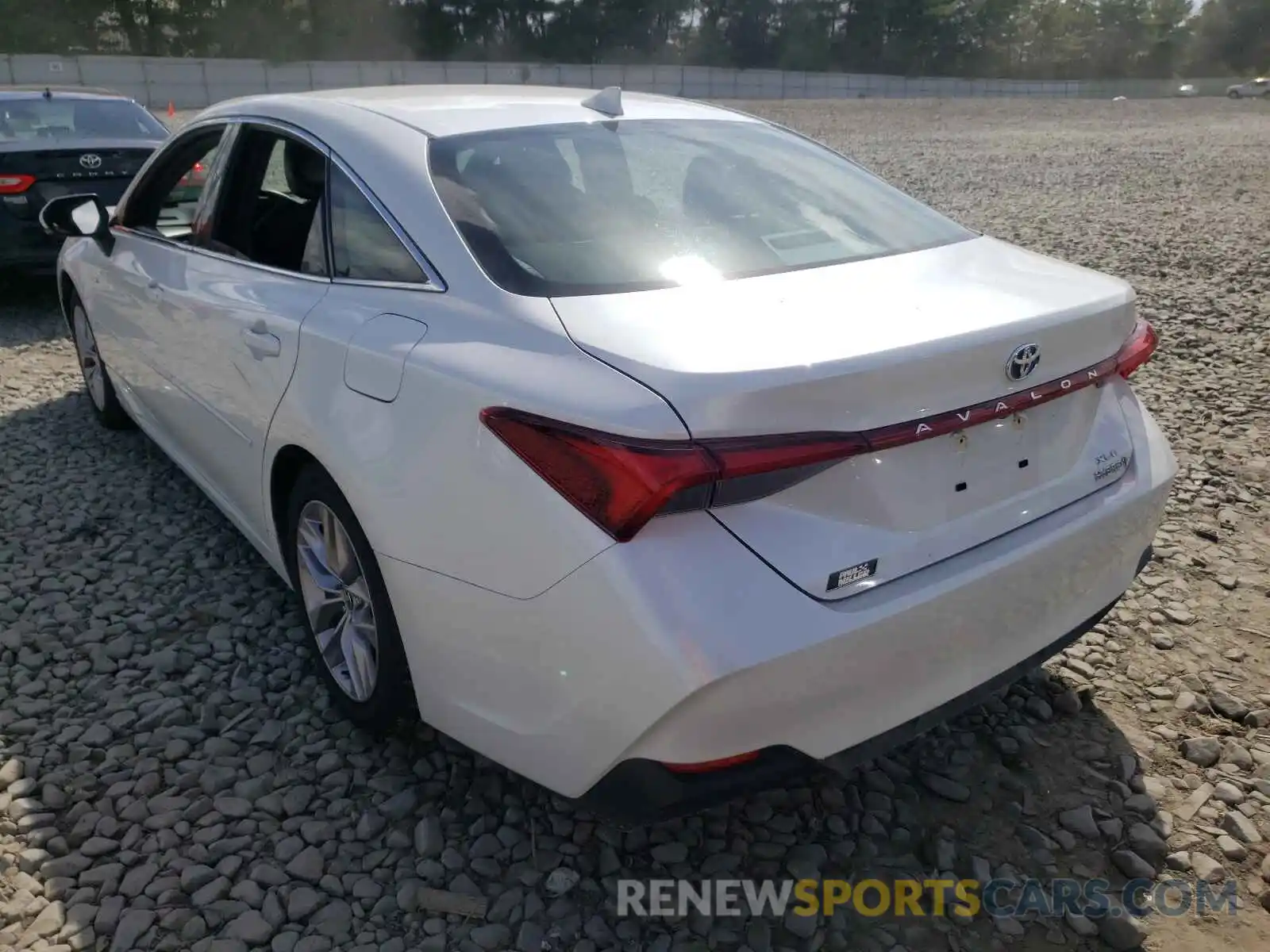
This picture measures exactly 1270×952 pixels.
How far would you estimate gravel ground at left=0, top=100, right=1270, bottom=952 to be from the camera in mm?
2182

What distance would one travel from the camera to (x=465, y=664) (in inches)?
84.0

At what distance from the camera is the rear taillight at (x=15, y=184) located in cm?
668

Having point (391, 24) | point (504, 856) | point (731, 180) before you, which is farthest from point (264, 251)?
point (391, 24)

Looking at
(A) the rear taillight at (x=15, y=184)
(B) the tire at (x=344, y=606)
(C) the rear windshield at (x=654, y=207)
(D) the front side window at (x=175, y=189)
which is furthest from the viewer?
(A) the rear taillight at (x=15, y=184)

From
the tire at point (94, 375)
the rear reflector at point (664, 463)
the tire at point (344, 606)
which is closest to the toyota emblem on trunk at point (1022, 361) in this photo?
the rear reflector at point (664, 463)

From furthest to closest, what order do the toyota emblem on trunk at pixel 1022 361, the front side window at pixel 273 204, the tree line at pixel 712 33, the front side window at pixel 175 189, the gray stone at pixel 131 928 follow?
the tree line at pixel 712 33 < the front side window at pixel 175 189 < the front side window at pixel 273 204 < the gray stone at pixel 131 928 < the toyota emblem on trunk at pixel 1022 361

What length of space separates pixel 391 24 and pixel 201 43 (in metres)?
10.7

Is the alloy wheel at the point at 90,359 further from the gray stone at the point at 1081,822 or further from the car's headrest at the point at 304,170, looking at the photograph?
the gray stone at the point at 1081,822

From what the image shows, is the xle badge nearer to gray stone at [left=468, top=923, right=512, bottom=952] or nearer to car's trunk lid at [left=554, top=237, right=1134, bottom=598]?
A: car's trunk lid at [left=554, top=237, right=1134, bottom=598]

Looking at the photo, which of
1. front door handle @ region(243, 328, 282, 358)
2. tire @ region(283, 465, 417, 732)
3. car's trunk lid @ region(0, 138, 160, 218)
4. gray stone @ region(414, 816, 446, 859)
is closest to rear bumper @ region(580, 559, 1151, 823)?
gray stone @ region(414, 816, 446, 859)

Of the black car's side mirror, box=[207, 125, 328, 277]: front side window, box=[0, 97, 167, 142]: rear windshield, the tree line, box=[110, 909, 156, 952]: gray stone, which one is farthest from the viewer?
the tree line

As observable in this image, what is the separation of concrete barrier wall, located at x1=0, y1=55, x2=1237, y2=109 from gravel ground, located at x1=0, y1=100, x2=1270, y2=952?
31.7m

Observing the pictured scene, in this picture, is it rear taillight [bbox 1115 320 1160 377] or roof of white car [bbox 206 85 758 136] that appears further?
roof of white car [bbox 206 85 758 136]

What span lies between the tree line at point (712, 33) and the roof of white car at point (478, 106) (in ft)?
165
